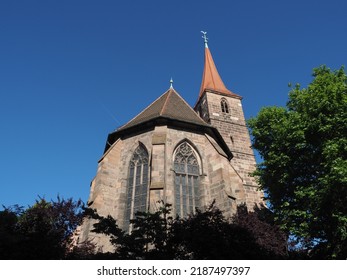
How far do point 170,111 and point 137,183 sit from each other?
4580 mm

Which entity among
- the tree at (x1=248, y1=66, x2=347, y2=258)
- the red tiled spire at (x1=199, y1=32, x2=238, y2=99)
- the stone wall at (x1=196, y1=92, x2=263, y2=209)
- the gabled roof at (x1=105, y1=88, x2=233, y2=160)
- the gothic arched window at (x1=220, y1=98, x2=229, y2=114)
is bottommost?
the tree at (x1=248, y1=66, x2=347, y2=258)

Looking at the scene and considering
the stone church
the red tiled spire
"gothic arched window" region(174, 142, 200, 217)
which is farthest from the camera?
the red tiled spire

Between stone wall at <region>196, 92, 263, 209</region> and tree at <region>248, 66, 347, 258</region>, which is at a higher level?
stone wall at <region>196, 92, 263, 209</region>

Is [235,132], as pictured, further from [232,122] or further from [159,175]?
[159,175]

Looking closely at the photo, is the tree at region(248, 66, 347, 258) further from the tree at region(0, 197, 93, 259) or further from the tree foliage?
the tree at region(0, 197, 93, 259)

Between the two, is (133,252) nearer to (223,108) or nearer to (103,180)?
(103,180)

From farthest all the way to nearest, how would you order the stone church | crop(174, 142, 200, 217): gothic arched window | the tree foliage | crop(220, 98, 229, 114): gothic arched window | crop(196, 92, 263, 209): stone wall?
crop(220, 98, 229, 114): gothic arched window → crop(196, 92, 263, 209): stone wall → crop(174, 142, 200, 217): gothic arched window → the stone church → the tree foliage

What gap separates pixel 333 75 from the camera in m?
13.3

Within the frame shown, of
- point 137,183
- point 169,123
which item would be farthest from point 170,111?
point 137,183

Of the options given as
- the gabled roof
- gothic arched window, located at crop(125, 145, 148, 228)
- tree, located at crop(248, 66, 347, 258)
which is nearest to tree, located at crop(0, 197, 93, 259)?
gothic arched window, located at crop(125, 145, 148, 228)

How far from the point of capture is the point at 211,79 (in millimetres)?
30094

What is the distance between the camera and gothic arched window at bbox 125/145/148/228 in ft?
40.8

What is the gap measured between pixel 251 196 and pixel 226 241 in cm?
1344

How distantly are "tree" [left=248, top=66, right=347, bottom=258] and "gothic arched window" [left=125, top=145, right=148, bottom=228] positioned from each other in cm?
492
